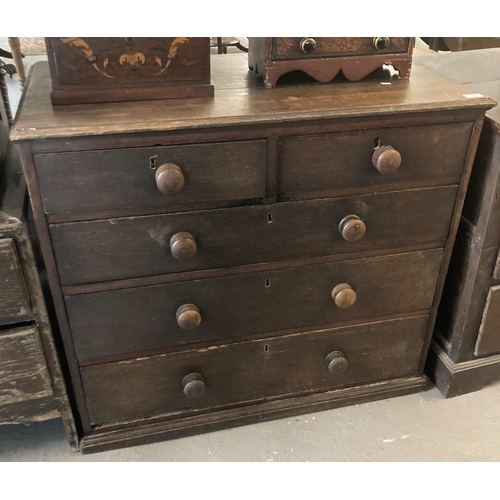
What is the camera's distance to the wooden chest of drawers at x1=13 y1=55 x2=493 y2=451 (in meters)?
1.05

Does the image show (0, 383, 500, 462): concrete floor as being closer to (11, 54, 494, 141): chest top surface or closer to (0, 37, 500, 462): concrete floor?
(0, 37, 500, 462): concrete floor

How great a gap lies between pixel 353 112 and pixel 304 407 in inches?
32.6

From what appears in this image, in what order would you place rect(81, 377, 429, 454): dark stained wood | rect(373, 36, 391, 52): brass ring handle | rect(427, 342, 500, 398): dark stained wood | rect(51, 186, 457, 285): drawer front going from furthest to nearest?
1. rect(427, 342, 500, 398): dark stained wood
2. rect(81, 377, 429, 454): dark stained wood
3. rect(373, 36, 391, 52): brass ring handle
4. rect(51, 186, 457, 285): drawer front

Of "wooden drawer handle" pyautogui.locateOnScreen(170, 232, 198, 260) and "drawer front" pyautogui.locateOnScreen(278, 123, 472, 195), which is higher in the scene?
"drawer front" pyautogui.locateOnScreen(278, 123, 472, 195)

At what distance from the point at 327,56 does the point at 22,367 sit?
999 mm

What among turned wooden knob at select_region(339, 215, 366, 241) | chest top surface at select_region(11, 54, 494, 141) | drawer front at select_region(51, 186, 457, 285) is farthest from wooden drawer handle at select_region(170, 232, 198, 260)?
turned wooden knob at select_region(339, 215, 366, 241)

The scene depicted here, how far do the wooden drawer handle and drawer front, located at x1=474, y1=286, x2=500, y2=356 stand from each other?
831 mm

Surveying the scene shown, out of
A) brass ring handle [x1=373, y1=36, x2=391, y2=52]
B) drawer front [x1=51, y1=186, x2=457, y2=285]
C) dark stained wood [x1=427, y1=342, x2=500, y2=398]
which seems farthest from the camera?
dark stained wood [x1=427, y1=342, x2=500, y2=398]

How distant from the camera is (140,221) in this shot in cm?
111

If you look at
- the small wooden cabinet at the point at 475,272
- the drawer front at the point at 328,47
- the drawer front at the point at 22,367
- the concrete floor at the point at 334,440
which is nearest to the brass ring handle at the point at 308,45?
the drawer front at the point at 328,47

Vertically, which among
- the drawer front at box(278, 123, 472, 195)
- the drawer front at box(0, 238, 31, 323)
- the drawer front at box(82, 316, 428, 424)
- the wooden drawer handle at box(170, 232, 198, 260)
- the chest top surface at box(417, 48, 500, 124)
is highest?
the chest top surface at box(417, 48, 500, 124)

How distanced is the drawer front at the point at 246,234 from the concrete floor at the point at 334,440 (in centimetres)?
52

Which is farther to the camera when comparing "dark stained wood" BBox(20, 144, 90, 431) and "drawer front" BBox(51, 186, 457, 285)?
"drawer front" BBox(51, 186, 457, 285)

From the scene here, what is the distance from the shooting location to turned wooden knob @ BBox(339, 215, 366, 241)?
119 centimetres
